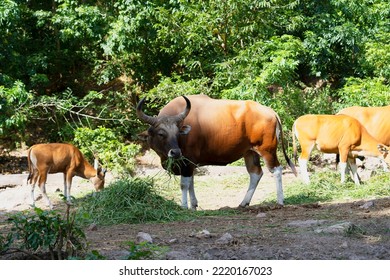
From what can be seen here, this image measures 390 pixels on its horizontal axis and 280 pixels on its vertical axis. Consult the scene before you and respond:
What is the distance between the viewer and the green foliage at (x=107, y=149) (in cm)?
1599

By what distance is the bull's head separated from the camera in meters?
10.1

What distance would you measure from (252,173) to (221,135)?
0.85m

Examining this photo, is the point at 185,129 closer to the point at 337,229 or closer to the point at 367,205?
the point at 367,205

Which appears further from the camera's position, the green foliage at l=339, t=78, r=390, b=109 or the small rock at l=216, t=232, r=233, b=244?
the green foliage at l=339, t=78, r=390, b=109

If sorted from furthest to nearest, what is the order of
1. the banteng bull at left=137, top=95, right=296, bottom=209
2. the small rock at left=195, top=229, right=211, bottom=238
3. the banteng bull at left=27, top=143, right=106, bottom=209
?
the banteng bull at left=27, top=143, right=106, bottom=209 < the banteng bull at left=137, top=95, right=296, bottom=209 < the small rock at left=195, top=229, right=211, bottom=238

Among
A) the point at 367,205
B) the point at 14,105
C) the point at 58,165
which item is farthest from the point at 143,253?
the point at 14,105

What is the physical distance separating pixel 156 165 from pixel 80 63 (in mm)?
4590

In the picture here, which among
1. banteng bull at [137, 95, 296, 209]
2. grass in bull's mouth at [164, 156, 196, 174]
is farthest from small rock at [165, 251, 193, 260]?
banteng bull at [137, 95, 296, 209]

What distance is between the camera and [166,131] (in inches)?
399

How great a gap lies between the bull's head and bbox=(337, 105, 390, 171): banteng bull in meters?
5.77

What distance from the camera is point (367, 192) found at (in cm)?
1151

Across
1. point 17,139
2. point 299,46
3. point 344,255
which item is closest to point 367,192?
point 344,255

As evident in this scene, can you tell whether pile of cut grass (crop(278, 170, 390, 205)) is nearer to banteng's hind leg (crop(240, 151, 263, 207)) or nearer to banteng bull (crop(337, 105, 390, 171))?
banteng's hind leg (crop(240, 151, 263, 207))

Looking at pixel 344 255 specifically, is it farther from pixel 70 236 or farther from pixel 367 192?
pixel 367 192
